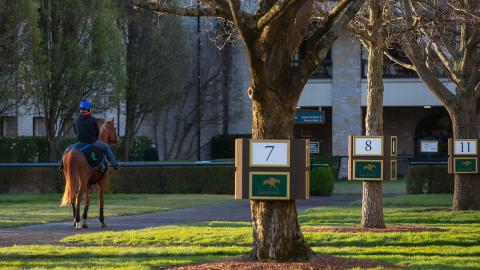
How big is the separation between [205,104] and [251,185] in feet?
120

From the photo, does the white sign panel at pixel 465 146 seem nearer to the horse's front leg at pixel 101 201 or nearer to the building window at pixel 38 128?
the horse's front leg at pixel 101 201

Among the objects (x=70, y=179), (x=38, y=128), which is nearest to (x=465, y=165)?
(x=70, y=179)

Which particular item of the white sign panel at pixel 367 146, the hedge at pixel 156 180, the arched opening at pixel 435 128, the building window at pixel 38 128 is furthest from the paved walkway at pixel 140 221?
the arched opening at pixel 435 128

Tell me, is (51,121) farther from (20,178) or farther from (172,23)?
(172,23)

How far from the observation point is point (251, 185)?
11547mm

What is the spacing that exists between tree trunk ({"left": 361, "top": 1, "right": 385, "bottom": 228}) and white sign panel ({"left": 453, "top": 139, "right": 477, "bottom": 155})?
6085mm

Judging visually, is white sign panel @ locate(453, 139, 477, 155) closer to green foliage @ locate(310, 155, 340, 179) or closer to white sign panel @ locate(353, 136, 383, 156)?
white sign panel @ locate(353, 136, 383, 156)

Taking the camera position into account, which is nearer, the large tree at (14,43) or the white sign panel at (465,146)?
the white sign panel at (465,146)

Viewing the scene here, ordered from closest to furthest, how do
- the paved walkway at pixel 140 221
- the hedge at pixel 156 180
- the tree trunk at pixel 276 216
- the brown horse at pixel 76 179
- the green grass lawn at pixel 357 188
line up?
the tree trunk at pixel 276 216 → the paved walkway at pixel 140 221 → the brown horse at pixel 76 179 → the hedge at pixel 156 180 → the green grass lawn at pixel 357 188

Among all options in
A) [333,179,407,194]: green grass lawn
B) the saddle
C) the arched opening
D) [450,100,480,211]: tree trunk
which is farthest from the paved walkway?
the arched opening

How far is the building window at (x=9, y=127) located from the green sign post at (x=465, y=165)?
24879 millimetres

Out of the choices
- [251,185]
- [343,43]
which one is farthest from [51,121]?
[251,185]

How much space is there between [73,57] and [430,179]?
534 inches

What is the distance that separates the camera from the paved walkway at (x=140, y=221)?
17.1 meters
